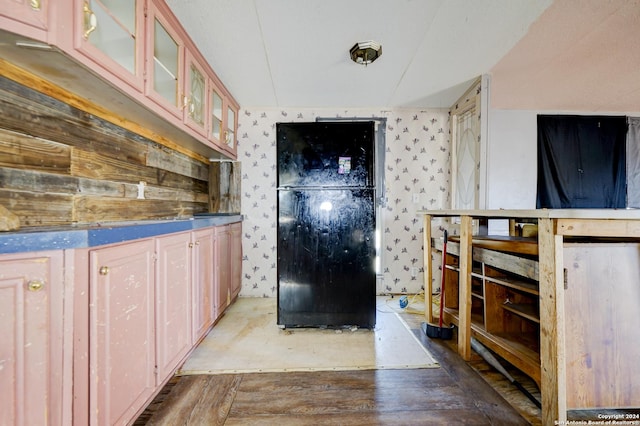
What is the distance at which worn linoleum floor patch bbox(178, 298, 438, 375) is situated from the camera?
163cm

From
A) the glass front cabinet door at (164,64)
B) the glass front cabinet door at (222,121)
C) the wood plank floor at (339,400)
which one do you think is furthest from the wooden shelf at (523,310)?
the glass front cabinet door at (222,121)

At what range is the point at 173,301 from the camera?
1407 mm

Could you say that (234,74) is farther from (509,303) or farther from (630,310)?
(630,310)

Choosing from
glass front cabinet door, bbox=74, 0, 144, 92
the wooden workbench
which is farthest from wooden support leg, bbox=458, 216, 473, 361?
glass front cabinet door, bbox=74, 0, 144, 92

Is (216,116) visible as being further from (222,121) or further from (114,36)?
(114,36)

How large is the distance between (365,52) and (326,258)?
1619mm

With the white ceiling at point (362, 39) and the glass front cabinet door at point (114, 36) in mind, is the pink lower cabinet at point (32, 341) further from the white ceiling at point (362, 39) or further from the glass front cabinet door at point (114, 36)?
the white ceiling at point (362, 39)

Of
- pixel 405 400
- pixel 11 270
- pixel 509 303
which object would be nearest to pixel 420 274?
pixel 509 303

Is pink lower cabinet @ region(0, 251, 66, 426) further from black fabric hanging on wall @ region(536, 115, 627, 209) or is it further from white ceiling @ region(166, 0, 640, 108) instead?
black fabric hanging on wall @ region(536, 115, 627, 209)

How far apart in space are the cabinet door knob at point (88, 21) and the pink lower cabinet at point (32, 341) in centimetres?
86

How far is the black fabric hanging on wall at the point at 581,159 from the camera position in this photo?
3129 mm

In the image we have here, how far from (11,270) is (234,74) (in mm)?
2103

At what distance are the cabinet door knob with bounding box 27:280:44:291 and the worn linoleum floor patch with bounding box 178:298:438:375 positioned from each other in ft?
3.60

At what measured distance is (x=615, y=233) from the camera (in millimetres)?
1050
